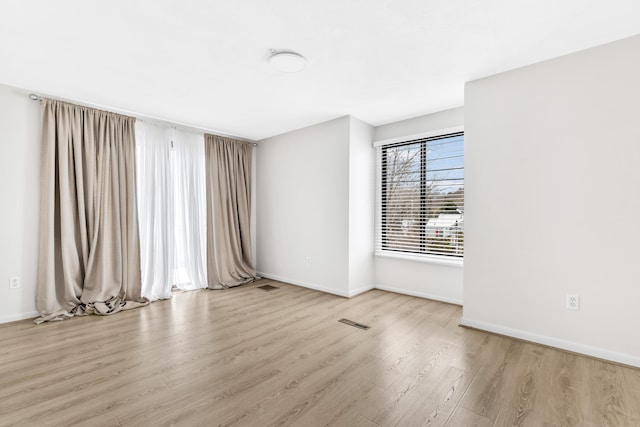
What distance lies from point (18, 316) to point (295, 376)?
3.28 m

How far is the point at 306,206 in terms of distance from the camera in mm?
4570

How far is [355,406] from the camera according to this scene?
174 cm

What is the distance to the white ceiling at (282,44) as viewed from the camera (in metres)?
1.89

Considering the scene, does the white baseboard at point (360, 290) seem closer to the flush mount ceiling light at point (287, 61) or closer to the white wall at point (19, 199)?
the flush mount ceiling light at point (287, 61)

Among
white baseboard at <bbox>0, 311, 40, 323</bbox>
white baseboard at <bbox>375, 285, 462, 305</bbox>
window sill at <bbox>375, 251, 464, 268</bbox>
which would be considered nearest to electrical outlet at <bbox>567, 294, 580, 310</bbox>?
window sill at <bbox>375, 251, 464, 268</bbox>

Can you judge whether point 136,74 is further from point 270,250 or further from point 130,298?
point 270,250

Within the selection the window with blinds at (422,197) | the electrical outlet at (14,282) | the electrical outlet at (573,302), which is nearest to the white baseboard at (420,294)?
the window with blinds at (422,197)

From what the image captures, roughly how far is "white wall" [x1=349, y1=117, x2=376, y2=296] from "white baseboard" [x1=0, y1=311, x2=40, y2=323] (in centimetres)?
372

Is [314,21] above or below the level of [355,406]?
above

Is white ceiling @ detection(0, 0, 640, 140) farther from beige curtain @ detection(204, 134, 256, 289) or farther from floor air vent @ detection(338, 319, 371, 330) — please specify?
floor air vent @ detection(338, 319, 371, 330)

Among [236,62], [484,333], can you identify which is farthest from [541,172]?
[236,62]

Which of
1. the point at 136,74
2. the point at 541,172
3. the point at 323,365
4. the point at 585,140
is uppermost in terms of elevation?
the point at 136,74

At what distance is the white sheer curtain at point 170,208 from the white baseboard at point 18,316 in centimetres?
108

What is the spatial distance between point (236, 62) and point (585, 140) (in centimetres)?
305
